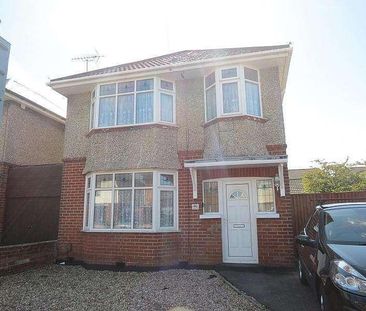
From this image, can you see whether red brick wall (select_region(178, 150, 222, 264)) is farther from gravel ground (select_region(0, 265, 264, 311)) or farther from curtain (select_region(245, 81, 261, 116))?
curtain (select_region(245, 81, 261, 116))

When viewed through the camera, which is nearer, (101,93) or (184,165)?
(184,165)

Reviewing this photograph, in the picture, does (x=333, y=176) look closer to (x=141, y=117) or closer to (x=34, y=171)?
(x=141, y=117)

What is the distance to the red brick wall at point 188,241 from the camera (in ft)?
27.2

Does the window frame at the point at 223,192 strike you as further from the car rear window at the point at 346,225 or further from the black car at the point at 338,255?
the car rear window at the point at 346,225

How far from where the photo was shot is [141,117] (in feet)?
31.4

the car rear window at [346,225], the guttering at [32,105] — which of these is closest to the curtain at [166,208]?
the car rear window at [346,225]

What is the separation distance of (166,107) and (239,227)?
4.08 m

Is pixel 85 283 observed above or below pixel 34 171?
below

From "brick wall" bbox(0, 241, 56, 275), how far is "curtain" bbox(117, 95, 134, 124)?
4193 millimetres

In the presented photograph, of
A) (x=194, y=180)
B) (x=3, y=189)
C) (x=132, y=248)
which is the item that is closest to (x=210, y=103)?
(x=194, y=180)

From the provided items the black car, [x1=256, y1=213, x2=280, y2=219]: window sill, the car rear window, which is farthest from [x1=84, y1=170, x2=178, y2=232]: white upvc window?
the car rear window

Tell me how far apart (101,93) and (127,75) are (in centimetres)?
105

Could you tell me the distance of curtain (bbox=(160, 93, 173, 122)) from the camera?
9.59m

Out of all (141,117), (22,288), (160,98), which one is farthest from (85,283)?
(160,98)
